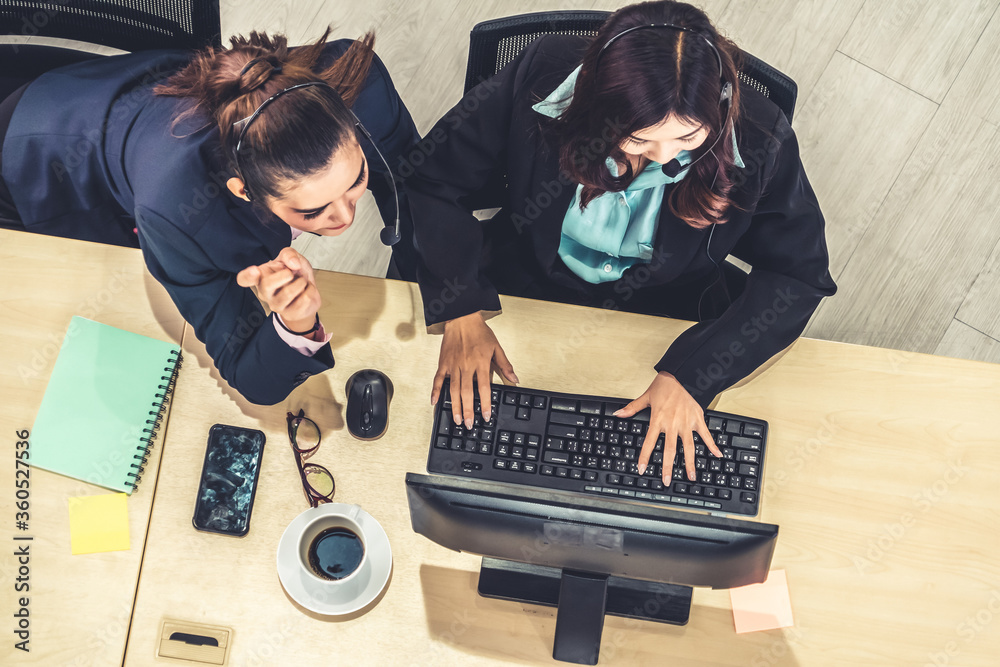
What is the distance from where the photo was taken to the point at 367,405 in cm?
109

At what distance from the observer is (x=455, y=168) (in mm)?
1189

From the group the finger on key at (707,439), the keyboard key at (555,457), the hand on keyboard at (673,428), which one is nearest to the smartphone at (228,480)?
the keyboard key at (555,457)

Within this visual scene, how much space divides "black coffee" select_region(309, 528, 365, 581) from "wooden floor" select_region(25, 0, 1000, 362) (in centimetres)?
98

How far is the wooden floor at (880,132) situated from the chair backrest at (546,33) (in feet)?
2.67

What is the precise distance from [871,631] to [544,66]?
3.31 ft

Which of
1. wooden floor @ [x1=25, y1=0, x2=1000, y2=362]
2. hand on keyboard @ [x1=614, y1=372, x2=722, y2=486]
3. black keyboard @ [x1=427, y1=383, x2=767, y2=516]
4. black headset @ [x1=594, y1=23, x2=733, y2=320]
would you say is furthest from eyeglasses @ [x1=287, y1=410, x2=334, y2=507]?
wooden floor @ [x1=25, y1=0, x2=1000, y2=362]

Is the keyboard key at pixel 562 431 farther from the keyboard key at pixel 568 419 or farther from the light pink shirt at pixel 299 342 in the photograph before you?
the light pink shirt at pixel 299 342

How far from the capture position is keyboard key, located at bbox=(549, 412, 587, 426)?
106 centimetres

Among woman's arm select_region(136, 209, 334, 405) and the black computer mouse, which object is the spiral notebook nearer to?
woman's arm select_region(136, 209, 334, 405)

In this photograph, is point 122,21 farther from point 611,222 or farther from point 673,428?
point 673,428

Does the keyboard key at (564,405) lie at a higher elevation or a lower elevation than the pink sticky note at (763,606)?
higher

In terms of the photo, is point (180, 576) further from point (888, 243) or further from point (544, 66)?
point (888, 243)

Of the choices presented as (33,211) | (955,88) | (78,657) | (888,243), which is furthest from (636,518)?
(955,88)

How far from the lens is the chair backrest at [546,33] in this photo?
1.08m
